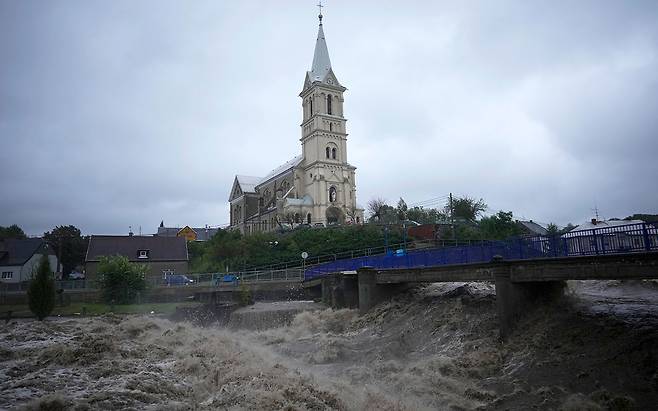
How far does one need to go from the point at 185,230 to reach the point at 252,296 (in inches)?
3119

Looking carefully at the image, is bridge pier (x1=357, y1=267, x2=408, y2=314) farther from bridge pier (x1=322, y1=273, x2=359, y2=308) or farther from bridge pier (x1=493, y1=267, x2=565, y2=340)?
bridge pier (x1=493, y1=267, x2=565, y2=340)

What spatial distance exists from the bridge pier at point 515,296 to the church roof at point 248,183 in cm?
9878

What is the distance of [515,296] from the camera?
19188 millimetres

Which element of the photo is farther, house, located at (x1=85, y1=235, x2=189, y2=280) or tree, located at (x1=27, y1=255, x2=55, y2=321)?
house, located at (x1=85, y1=235, x2=189, y2=280)

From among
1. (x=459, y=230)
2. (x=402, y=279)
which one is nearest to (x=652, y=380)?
(x=402, y=279)

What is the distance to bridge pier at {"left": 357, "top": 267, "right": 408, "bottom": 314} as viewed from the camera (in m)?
30.8

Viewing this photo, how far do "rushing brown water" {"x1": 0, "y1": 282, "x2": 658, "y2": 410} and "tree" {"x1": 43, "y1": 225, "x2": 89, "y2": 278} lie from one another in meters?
68.7

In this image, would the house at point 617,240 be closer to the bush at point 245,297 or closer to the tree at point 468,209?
the bush at point 245,297

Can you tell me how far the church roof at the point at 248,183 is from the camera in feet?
379

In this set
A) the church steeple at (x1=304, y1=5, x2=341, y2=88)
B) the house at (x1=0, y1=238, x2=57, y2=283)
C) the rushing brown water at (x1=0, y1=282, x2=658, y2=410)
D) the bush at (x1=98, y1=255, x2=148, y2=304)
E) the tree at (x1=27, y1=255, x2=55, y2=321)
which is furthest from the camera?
the church steeple at (x1=304, y1=5, x2=341, y2=88)

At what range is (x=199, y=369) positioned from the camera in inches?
724

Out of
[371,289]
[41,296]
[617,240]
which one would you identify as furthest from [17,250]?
[617,240]

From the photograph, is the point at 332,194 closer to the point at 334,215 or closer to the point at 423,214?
the point at 334,215

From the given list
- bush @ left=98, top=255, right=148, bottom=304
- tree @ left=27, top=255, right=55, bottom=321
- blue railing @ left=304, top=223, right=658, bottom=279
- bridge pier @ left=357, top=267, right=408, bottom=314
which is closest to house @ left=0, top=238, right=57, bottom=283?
bush @ left=98, top=255, right=148, bottom=304
